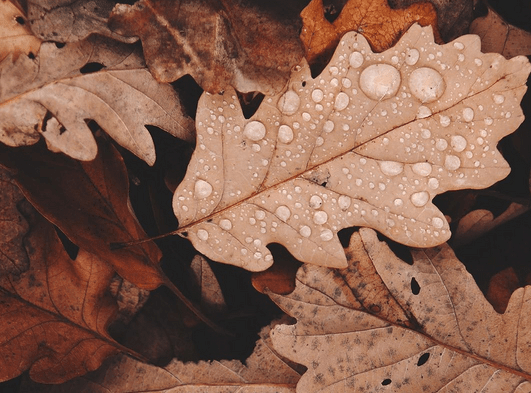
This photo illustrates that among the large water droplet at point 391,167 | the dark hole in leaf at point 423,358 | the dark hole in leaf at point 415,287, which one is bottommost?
the dark hole in leaf at point 423,358

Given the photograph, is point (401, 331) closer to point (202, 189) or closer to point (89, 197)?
point (202, 189)

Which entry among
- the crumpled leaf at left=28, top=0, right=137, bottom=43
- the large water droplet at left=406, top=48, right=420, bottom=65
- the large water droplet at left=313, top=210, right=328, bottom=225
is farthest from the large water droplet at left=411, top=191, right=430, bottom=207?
the crumpled leaf at left=28, top=0, right=137, bottom=43

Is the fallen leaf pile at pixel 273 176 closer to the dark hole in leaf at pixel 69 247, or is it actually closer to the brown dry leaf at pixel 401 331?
the brown dry leaf at pixel 401 331

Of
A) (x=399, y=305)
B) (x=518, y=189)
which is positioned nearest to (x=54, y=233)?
(x=399, y=305)

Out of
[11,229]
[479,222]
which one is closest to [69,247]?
[11,229]

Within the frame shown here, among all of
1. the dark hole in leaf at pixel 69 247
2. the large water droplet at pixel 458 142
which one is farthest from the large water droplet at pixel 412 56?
the dark hole in leaf at pixel 69 247

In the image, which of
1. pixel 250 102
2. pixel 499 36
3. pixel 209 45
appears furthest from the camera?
pixel 499 36

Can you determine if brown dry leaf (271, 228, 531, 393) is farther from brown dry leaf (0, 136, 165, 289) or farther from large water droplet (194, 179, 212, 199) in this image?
brown dry leaf (0, 136, 165, 289)
